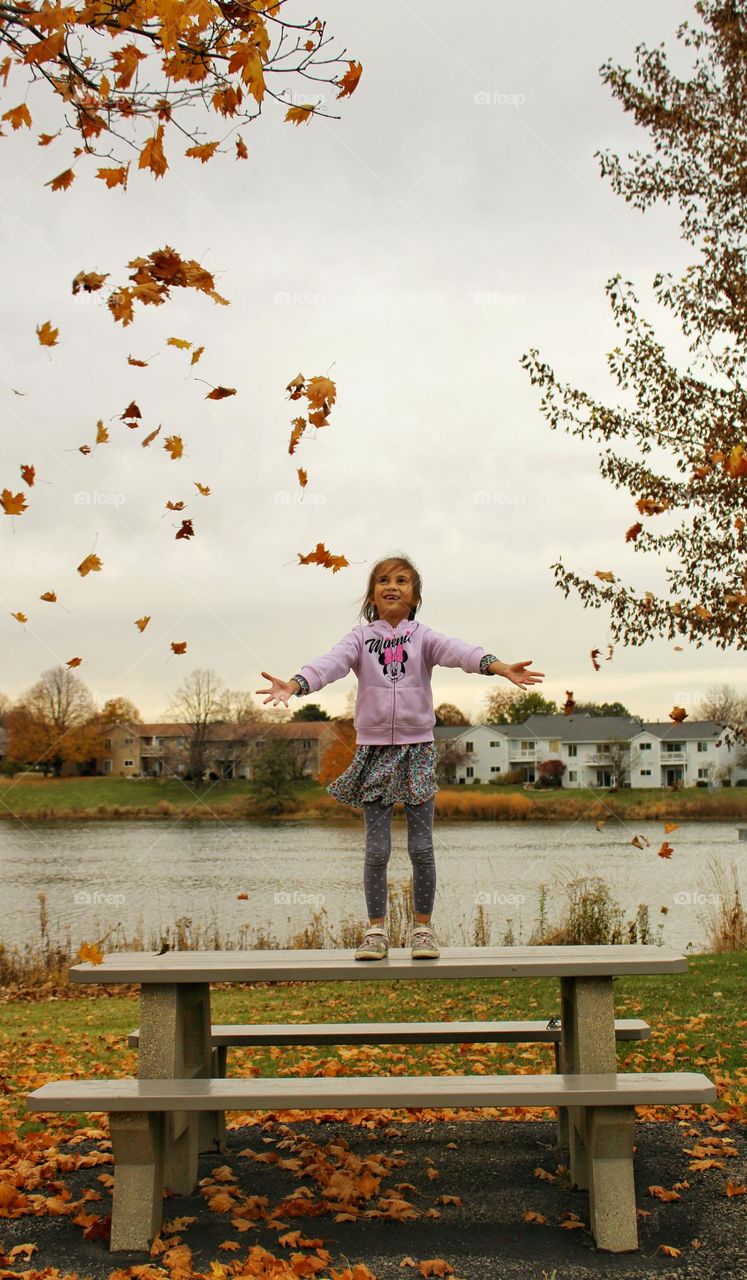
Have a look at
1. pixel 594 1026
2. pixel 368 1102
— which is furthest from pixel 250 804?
pixel 368 1102

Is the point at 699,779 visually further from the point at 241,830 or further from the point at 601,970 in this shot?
the point at 601,970

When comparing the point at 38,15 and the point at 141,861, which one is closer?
the point at 38,15

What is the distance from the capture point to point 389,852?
15.6 feet

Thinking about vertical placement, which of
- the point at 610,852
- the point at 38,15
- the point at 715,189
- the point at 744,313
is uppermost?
the point at 715,189

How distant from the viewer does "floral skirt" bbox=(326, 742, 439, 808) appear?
4.78 m

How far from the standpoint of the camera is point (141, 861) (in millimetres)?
24750

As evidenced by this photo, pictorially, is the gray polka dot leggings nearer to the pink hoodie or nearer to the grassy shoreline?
the pink hoodie

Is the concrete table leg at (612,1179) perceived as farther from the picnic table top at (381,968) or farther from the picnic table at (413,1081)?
the picnic table top at (381,968)

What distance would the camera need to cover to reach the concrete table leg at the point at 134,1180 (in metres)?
3.94

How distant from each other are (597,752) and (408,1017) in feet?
138

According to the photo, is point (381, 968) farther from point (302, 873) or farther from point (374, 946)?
point (302, 873)

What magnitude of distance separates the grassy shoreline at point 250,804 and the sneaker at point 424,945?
25690 millimetres

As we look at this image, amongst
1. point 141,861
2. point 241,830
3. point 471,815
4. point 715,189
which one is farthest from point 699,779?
point 715,189

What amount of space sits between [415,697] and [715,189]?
24.6ft
